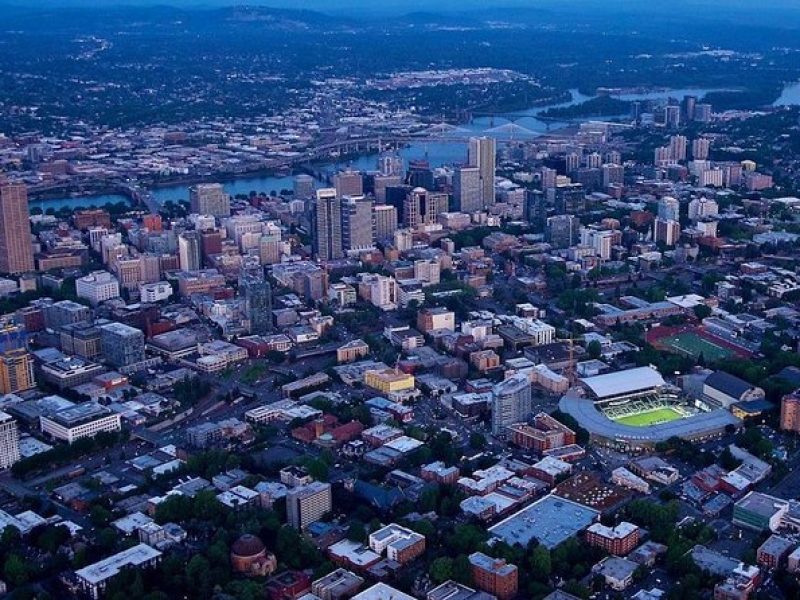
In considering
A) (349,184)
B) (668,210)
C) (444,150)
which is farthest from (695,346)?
(444,150)

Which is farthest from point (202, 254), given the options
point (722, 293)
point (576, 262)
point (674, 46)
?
point (674, 46)

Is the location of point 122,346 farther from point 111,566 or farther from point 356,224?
point 356,224

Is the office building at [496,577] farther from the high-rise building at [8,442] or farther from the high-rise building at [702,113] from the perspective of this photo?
the high-rise building at [702,113]

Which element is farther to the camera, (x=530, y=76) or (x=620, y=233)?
(x=530, y=76)

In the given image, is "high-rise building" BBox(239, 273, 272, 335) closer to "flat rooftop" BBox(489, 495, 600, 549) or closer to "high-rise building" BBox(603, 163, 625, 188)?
"flat rooftop" BBox(489, 495, 600, 549)

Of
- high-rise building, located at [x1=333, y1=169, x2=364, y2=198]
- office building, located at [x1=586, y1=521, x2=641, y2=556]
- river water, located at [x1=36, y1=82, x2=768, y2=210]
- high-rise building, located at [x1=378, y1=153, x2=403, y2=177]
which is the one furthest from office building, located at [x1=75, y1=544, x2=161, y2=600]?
river water, located at [x1=36, y1=82, x2=768, y2=210]

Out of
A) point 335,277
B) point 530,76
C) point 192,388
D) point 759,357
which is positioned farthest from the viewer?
point 530,76

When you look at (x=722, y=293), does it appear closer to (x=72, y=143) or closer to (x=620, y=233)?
(x=620, y=233)

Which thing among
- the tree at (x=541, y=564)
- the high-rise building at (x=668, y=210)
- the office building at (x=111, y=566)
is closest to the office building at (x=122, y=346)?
the office building at (x=111, y=566)
